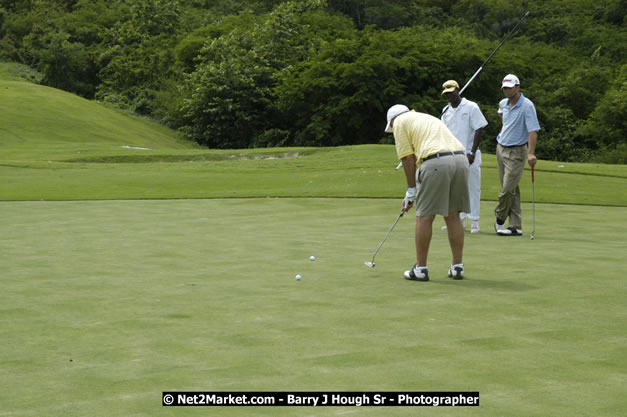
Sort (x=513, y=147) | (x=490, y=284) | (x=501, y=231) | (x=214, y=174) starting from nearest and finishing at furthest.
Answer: (x=490, y=284) → (x=501, y=231) → (x=513, y=147) → (x=214, y=174)

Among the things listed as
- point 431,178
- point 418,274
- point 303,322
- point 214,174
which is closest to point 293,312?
point 303,322

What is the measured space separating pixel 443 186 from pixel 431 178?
0.48 feet

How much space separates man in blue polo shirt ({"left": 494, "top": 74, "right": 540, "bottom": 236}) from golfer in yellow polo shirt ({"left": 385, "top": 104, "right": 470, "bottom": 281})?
176 inches

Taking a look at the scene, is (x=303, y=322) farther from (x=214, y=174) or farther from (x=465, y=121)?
(x=214, y=174)

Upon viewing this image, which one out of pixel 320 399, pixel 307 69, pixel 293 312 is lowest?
pixel 293 312

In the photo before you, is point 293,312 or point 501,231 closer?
point 293,312

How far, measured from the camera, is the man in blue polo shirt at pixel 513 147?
1266 centimetres

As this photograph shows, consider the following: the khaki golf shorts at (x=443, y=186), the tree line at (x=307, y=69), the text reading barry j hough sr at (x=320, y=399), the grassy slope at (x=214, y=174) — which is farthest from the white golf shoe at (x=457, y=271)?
the tree line at (x=307, y=69)

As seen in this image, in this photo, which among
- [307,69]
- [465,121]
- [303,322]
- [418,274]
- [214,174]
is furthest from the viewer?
[307,69]

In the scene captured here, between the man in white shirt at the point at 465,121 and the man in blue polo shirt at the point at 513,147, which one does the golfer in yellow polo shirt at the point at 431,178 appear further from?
the man in blue polo shirt at the point at 513,147

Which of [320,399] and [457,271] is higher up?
[320,399]

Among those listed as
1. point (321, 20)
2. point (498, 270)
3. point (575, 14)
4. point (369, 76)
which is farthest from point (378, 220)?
point (575, 14)

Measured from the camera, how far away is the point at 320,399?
4.33 metres

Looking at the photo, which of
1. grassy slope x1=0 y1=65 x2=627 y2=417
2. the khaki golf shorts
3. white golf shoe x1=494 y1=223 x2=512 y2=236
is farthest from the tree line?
the khaki golf shorts
